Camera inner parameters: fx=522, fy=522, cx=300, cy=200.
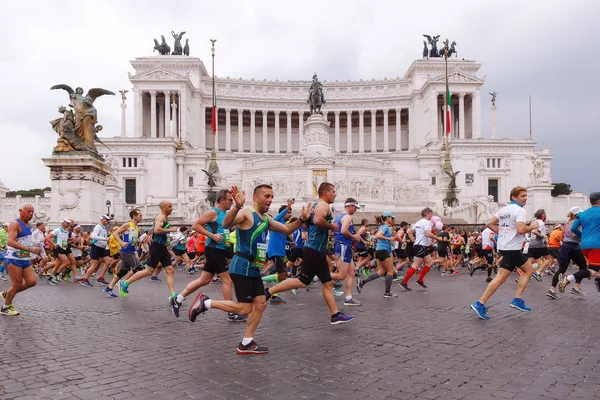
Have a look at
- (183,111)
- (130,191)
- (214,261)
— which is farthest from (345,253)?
(183,111)

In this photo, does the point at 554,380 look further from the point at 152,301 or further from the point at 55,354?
the point at 152,301

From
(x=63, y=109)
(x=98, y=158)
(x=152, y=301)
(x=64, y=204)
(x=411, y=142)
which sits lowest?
(x=152, y=301)

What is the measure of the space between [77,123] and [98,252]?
27.5 feet

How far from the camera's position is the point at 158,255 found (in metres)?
10.8

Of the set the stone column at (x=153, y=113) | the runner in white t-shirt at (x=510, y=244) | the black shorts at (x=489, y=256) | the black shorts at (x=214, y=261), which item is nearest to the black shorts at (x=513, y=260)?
the runner in white t-shirt at (x=510, y=244)

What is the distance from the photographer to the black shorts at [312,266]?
8.30 meters

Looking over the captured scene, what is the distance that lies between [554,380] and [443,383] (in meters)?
1.17

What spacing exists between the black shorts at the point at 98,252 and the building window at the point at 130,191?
55.9 m

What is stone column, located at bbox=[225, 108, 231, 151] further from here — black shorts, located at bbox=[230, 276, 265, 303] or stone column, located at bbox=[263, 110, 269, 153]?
black shorts, located at bbox=[230, 276, 265, 303]

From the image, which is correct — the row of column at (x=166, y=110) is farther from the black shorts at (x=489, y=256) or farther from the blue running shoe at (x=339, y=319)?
the blue running shoe at (x=339, y=319)

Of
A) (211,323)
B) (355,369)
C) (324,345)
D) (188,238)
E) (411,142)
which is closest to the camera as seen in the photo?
(355,369)

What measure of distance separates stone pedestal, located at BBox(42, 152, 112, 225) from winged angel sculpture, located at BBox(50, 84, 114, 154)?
39 cm

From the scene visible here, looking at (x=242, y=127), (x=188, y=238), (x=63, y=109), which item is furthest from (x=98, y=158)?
(x=242, y=127)

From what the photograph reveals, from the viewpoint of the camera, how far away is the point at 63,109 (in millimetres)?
20141
